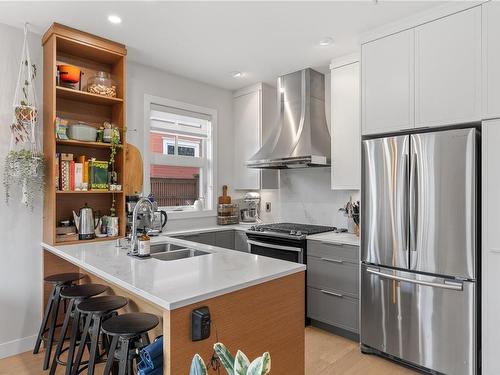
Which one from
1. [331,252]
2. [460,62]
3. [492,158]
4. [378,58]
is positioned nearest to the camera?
[492,158]

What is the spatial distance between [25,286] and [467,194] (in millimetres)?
3537

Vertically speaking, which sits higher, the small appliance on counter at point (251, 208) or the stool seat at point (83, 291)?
the small appliance on counter at point (251, 208)

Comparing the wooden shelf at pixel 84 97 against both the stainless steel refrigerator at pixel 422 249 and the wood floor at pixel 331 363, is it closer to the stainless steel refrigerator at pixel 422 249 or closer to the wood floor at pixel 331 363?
the wood floor at pixel 331 363

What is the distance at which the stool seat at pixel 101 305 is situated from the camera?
5.81 ft

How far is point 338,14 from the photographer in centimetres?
248

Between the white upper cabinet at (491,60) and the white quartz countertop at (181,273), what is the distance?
64.4 inches

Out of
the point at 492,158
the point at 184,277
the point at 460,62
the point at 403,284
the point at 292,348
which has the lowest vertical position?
the point at 292,348

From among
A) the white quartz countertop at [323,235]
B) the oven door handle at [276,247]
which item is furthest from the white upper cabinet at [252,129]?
the oven door handle at [276,247]

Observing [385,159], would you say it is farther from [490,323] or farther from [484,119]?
[490,323]

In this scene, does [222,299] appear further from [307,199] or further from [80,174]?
[307,199]

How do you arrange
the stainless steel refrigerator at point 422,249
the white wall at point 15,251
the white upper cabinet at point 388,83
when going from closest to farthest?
the stainless steel refrigerator at point 422,249 → the white upper cabinet at point 388,83 → the white wall at point 15,251

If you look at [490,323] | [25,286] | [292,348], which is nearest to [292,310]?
[292,348]

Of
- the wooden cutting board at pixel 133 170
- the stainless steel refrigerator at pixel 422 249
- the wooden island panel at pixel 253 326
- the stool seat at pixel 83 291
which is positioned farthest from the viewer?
the wooden cutting board at pixel 133 170

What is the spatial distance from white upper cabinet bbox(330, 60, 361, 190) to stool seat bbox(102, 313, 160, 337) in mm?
2269
